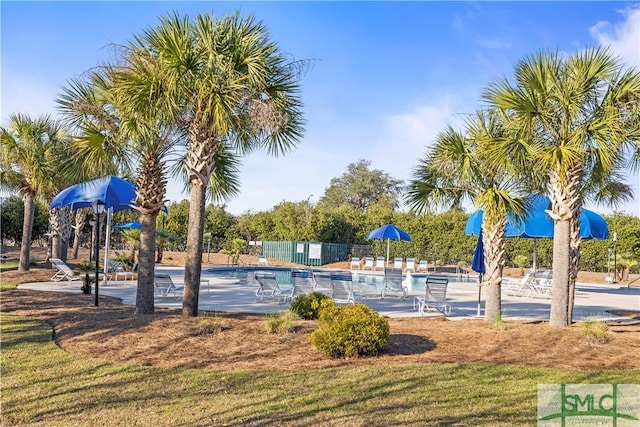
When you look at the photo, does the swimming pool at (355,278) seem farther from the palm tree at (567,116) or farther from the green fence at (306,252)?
the green fence at (306,252)

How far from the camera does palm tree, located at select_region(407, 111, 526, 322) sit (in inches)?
383

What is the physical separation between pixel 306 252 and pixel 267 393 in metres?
28.6

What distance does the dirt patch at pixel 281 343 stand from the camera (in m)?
6.51

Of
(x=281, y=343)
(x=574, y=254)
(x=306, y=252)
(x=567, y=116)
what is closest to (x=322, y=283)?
(x=281, y=343)

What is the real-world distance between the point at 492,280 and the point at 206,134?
20.5 feet

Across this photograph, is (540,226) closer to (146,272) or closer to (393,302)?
(393,302)

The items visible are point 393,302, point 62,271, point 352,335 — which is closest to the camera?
point 352,335

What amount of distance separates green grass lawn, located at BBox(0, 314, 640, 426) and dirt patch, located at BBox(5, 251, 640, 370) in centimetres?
38

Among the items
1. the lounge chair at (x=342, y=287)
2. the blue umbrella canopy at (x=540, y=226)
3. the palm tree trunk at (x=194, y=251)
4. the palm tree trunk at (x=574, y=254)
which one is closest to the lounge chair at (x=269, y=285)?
the lounge chair at (x=342, y=287)

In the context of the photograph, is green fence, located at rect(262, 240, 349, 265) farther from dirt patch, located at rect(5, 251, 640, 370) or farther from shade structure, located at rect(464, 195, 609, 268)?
dirt patch, located at rect(5, 251, 640, 370)

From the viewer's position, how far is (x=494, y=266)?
10.1 metres

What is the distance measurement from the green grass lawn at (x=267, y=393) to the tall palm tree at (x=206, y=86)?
357cm

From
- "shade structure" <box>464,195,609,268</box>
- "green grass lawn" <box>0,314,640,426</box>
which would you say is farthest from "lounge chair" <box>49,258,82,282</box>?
"shade structure" <box>464,195,609,268</box>

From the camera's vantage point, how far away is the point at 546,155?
896 centimetres
